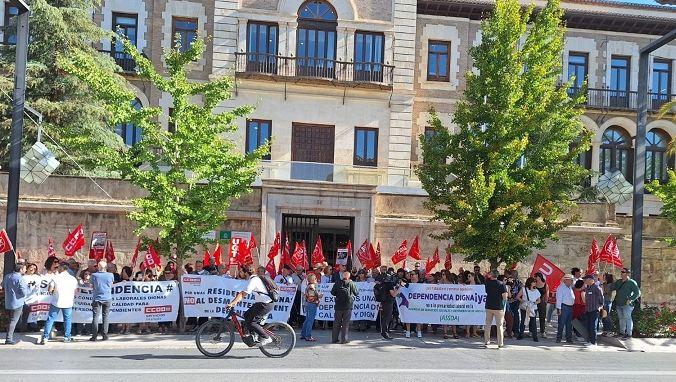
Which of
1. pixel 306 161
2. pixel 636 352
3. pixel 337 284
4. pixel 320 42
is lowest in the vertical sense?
pixel 636 352

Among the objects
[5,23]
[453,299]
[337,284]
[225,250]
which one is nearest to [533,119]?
[453,299]

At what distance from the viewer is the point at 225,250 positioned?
2347 centimetres

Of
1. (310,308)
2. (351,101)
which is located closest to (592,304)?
(310,308)

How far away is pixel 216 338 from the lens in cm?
1245

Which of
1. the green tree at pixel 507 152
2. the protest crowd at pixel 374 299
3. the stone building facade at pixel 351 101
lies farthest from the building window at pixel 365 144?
the protest crowd at pixel 374 299

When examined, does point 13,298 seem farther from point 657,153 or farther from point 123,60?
point 657,153

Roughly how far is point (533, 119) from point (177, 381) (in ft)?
37.9

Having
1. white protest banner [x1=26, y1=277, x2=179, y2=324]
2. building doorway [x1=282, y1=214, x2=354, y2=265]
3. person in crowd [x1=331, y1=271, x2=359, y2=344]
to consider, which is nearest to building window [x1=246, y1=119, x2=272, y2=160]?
building doorway [x1=282, y1=214, x2=354, y2=265]

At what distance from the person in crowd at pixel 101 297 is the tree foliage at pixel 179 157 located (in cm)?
148

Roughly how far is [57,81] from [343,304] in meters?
14.5

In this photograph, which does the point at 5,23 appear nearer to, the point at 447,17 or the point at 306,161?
the point at 306,161

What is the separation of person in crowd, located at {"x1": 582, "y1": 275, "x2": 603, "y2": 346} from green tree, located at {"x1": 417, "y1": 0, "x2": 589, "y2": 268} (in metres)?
2.12

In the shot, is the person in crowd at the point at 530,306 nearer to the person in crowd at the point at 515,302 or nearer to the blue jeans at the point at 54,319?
the person in crowd at the point at 515,302

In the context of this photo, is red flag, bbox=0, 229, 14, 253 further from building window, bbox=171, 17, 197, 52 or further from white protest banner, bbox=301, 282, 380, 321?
building window, bbox=171, 17, 197, 52
